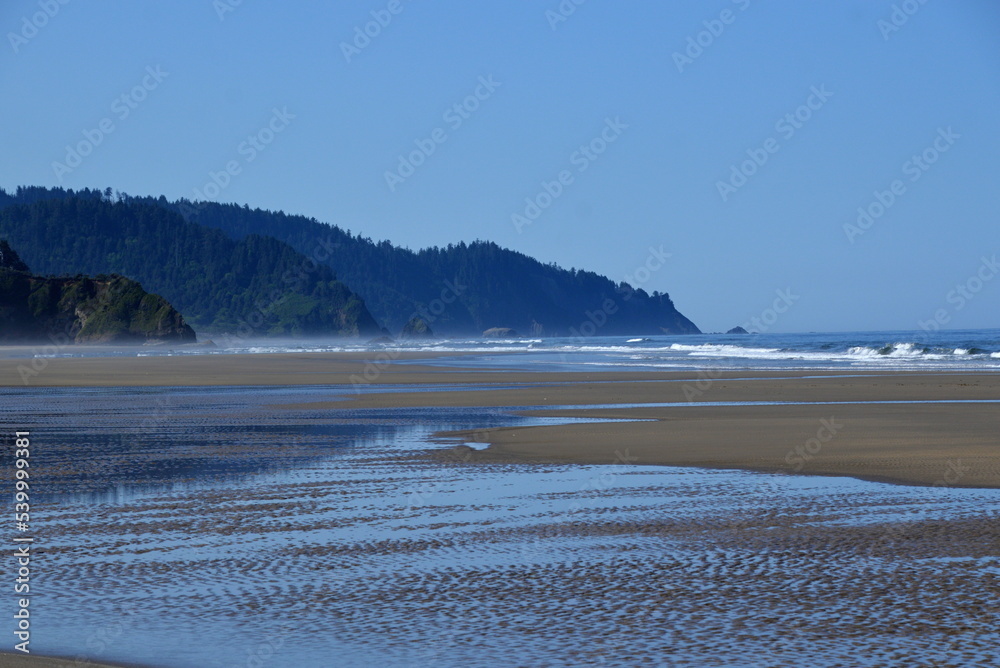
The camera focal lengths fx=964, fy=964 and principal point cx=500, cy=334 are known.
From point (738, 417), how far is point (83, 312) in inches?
4737

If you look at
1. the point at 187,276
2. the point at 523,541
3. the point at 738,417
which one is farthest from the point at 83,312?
the point at 523,541

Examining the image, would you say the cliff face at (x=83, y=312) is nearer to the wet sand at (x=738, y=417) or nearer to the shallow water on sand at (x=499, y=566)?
the wet sand at (x=738, y=417)

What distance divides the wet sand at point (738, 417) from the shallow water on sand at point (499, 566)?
54.1 inches

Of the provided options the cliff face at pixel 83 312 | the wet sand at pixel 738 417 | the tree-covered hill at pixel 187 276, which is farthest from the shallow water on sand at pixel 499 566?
the tree-covered hill at pixel 187 276

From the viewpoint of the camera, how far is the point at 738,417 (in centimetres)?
1827

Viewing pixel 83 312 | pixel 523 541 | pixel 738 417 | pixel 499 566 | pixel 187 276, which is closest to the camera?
pixel 499 566

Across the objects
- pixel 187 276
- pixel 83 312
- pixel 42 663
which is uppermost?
pixel 187 276

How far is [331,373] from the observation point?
129 feet

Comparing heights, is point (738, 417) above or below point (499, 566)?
above

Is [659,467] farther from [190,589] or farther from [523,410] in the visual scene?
[523,410]

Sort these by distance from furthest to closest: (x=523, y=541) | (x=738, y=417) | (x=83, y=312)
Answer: (x=83, y=312) → (x=738, y=417) → (x=523, y=541)

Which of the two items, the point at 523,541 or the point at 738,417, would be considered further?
the point at 738,417

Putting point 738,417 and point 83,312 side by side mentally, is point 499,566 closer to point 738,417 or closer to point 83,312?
point 738,417

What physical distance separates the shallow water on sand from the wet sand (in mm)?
A: 1374
